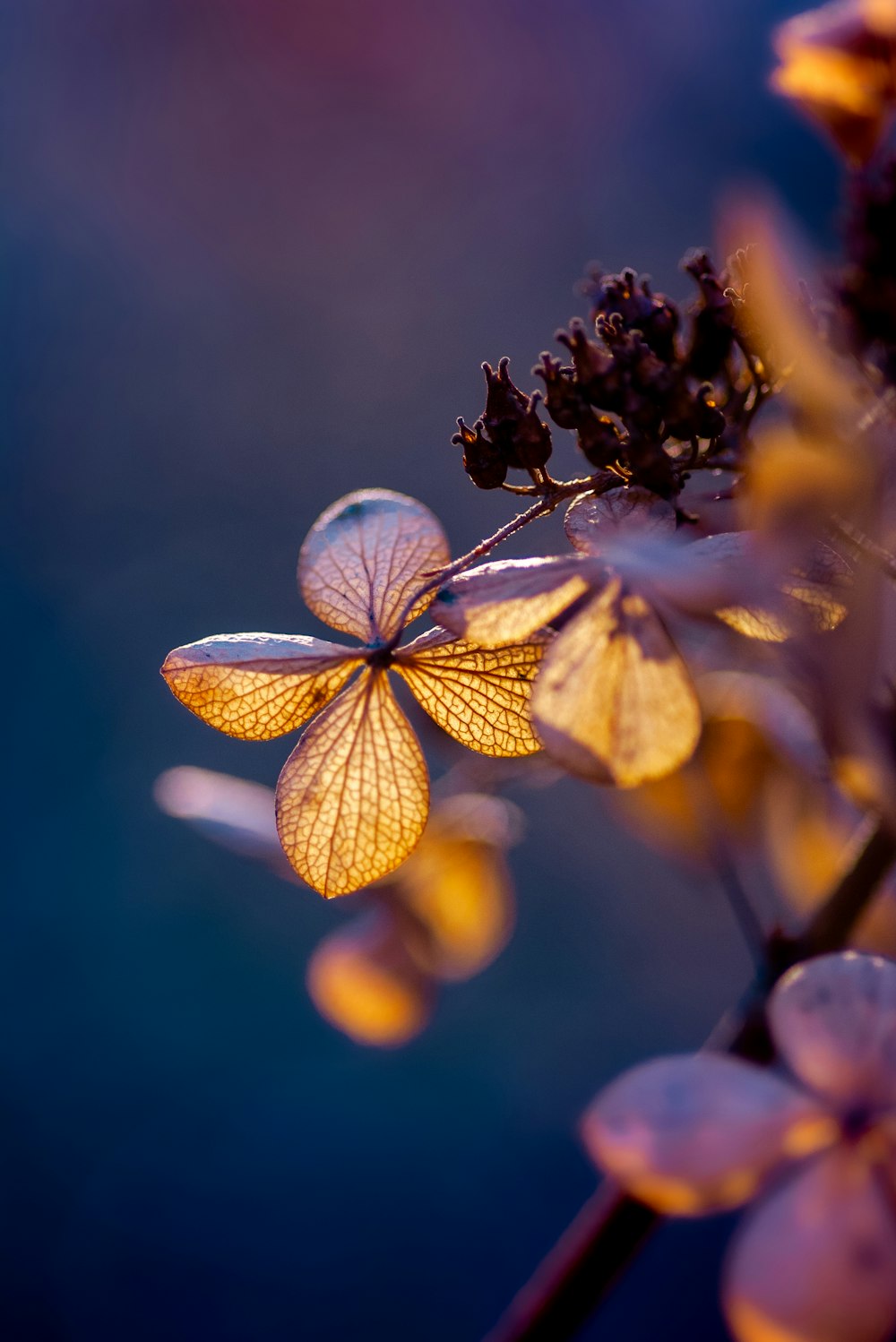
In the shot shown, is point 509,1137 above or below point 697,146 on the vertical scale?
below

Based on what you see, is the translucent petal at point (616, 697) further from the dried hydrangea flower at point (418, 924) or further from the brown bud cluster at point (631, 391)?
the dried hydrangea flower at point (418, 924)

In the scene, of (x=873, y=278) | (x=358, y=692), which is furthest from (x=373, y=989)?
(x=873, y=278)

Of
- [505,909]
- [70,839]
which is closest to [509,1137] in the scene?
[70,839]

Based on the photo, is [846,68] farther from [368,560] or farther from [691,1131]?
[691,1131]

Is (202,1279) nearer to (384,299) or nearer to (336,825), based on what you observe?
(336,825)

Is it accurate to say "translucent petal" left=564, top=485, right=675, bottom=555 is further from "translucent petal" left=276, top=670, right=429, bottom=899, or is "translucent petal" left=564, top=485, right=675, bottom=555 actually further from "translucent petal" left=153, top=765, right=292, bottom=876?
"translucent petal" left=153, top=765, right=292, bottom=876

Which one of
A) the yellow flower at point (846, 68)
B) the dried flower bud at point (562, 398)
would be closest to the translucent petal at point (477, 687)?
the dried flower bud at point (562, 398)

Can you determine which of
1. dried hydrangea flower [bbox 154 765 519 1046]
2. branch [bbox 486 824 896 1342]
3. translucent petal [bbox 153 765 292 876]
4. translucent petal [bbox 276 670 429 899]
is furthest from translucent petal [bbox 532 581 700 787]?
dried hydrangea flower [bbox 154 765 519 1046]
